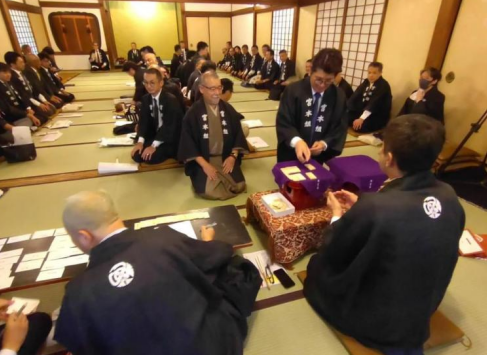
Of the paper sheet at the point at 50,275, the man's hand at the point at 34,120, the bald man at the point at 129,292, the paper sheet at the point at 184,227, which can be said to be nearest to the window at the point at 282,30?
the man's hand at the point at 34,120

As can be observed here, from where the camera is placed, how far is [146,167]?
3.88 meters

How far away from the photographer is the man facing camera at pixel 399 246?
127 centimetres

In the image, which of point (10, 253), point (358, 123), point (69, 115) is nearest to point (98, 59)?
point (69, 115)

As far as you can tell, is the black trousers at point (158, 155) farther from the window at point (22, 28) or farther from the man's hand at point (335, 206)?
the window at point (22, 28)

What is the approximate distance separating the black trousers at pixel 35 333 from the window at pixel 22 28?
34.2ft

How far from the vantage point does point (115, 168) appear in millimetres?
3719

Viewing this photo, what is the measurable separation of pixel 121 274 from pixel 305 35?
8.95 meters

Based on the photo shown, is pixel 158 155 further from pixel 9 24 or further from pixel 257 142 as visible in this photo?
pixel 9 24

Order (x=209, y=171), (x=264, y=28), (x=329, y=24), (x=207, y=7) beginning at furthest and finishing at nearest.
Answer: (x=207, y=7) < (x=264, y=28) < (x=329, y=24) < (x=209, y=171)

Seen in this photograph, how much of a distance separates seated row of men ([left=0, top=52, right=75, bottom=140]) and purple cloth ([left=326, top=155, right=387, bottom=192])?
14.2 ft

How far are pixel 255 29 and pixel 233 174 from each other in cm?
979

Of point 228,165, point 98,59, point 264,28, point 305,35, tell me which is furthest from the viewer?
point 98,59

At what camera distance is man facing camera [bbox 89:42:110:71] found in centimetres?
1179

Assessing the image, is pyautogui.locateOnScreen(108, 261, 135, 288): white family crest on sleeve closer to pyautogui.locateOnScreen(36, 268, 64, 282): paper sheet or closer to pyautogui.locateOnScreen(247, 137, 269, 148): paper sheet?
pyautogui.locateOnScreen(36, 268, 64, 282): paper sheet
